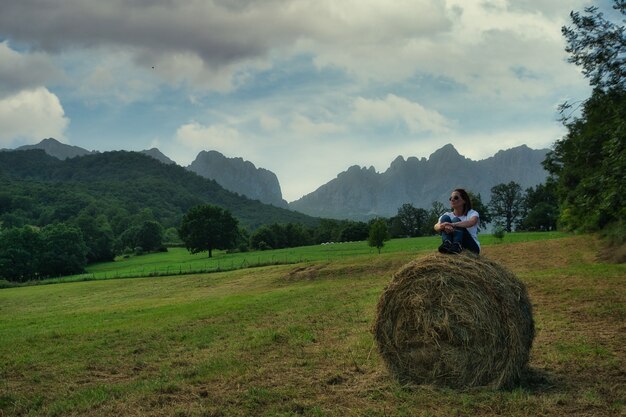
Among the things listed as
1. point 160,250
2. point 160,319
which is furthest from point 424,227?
point 160,319

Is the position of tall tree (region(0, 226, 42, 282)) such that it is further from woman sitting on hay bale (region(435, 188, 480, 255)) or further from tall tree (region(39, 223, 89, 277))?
woman sitting on hay bale (region(435, 188, 480, 255))

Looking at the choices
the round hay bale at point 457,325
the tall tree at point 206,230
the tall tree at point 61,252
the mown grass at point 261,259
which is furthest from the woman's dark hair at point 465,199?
the tall tree at point 61,252

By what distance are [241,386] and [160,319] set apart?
10963 millimetres

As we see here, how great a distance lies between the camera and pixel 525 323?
7.81m

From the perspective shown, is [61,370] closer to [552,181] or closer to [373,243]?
[552,181]

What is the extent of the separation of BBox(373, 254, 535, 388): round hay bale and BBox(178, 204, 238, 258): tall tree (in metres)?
80.2

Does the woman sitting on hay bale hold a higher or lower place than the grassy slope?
higher

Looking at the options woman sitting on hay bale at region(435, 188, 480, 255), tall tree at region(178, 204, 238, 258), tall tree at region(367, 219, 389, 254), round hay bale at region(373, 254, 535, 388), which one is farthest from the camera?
tall tree at region(178, 204, 238, 258)

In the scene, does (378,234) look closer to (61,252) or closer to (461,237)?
(461,237)

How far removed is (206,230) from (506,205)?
85647 mm

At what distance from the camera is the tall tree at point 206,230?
85.7 m

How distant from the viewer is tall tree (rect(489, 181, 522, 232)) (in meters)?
129

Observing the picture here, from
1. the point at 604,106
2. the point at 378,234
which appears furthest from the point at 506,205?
the point at 604,106

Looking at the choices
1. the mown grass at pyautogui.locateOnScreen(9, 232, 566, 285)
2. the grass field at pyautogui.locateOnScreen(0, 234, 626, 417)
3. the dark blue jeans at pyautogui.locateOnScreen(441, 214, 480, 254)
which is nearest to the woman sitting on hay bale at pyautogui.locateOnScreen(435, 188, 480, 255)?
the dark blue jeans at pyautogui.locateOnScreen(441, 214, 480, 254)
